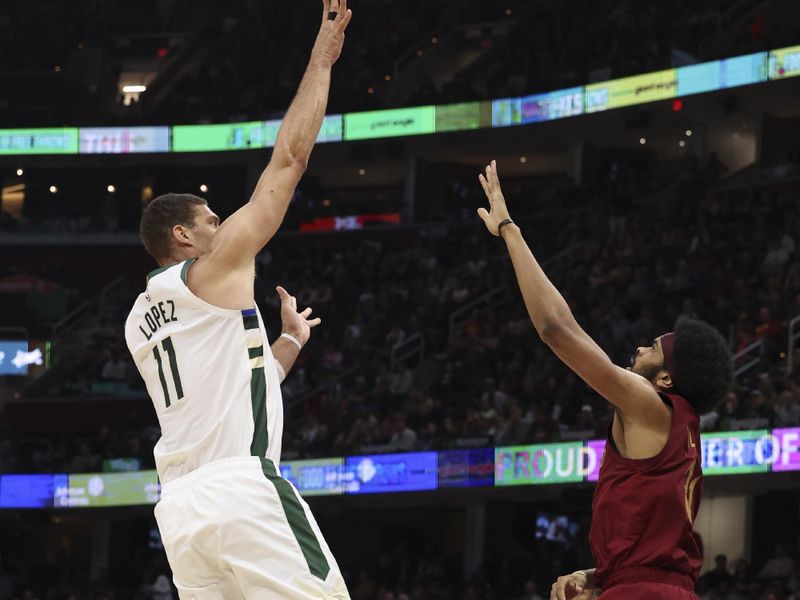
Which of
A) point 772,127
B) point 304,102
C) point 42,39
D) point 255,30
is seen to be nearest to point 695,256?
point 772,127

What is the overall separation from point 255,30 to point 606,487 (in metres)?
37.0

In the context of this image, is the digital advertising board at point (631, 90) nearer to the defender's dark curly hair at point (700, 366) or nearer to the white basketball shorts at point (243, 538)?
the defender's dark curly hair at point (700, 366)

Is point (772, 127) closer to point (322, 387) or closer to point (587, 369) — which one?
point (322, 387)

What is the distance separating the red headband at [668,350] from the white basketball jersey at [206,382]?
1.42 metres

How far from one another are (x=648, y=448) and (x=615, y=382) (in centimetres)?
28

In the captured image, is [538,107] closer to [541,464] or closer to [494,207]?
[541,464]

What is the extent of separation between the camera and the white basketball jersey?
5.21 metres

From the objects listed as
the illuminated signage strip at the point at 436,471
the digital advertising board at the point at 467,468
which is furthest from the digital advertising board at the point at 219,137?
the digital advertising board at the point at 467,468

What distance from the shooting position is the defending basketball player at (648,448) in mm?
4785

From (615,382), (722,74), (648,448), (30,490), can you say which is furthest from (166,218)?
(722,74)

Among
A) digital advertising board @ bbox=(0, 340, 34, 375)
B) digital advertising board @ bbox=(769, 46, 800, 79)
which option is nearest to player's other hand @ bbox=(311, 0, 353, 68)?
digital advertising board @ bbox=(769, 46, 800, 79)

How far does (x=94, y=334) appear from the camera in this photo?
34344 mm

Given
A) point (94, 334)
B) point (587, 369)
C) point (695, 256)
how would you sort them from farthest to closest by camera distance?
point (94, 334) < point (695, 256) < point (587, 369)

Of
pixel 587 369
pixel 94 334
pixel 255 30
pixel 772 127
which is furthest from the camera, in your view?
pixel 255 30
